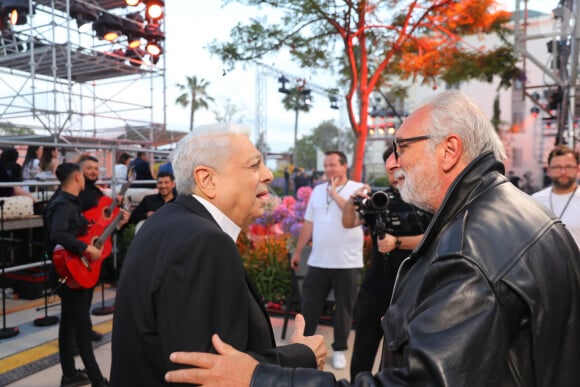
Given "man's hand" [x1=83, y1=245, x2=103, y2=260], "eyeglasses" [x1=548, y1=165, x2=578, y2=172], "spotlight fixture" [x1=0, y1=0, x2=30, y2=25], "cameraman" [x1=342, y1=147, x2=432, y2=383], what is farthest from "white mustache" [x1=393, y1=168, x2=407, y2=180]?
"spotlight fixture" [x1=0, y1=0, x2=30, y2=25]

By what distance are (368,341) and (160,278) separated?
2620 mm

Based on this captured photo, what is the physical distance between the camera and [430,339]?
40.6 inches

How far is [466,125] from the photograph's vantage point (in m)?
1.43

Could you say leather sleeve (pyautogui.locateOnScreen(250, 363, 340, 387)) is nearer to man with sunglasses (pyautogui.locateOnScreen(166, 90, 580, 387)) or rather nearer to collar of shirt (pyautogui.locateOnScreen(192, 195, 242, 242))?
man with sunglasses (pyautogui.locateOnScreen(166, 90, 580, 387))

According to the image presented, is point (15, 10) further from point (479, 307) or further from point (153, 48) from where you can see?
point (479, 307)

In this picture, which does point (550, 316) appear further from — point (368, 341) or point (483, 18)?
point (483, 18)

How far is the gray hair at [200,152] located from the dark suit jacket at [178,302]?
0.17 metres

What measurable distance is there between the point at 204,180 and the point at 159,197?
4.23 metres

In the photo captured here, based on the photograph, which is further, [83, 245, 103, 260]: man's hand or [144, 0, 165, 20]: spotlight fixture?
[144, 0, 165, 20]: spotlight fixture

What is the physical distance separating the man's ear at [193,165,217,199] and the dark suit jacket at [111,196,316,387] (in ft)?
0.46

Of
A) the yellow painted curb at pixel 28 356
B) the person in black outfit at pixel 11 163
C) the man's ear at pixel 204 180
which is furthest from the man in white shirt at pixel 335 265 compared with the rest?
the person in black outfit at pixel 11 163

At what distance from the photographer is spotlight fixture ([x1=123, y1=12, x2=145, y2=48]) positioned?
44.9 feet

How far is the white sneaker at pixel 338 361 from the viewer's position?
4441mm

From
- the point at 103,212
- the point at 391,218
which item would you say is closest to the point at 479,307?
the point at 391,218
